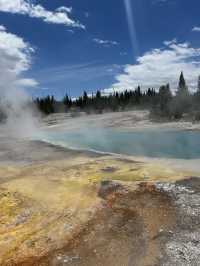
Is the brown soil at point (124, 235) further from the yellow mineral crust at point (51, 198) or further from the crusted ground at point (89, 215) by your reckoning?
the yellow mineral crust at point (51, 198)

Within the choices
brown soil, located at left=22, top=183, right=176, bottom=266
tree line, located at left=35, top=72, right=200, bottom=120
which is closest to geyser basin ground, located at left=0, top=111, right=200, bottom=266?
brown soil, located at left=22, top=183, right=176, bottom=266

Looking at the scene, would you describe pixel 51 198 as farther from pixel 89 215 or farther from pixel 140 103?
pixel 140 103

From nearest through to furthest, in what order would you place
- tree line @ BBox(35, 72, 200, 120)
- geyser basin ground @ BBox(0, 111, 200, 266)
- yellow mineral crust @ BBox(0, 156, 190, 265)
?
geyser basin ground @ BBox(0, 111, 200, 266) < yellow mineral crust @ BBox(0, 156, 190, 265) < tree line @ BBox(35, 72, 200, 120)

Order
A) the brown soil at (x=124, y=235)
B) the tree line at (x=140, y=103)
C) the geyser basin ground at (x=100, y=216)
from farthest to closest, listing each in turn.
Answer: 1. the tree line at (x=140, y=103)
2. the geyser basin ground at (x=100, y=216)
3. the brown soil at (x=124, y=235)

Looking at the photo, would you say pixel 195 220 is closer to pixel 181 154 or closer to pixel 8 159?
pixel 181 154

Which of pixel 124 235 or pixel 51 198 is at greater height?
pixel 51 198

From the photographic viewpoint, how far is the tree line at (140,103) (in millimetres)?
62312

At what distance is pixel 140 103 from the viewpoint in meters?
94.4

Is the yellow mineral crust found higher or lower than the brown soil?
higher

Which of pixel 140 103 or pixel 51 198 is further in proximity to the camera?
pixel 140 103

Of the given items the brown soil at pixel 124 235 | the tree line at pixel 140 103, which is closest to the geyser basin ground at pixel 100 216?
the brown soil at pixel 124 235

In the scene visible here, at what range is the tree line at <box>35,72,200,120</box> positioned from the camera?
62312mm

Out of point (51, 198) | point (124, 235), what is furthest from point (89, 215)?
point (51, 198)

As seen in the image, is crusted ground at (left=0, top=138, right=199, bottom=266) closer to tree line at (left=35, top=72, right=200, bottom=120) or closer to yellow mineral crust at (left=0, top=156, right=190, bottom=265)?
yellow mineral crust at (left=0, top=156, right=190, bottom=265)
